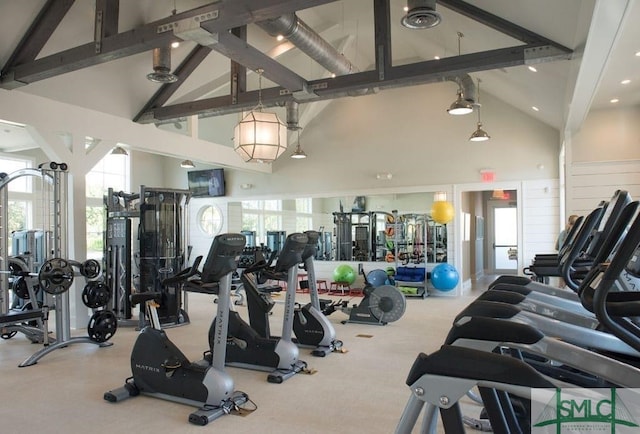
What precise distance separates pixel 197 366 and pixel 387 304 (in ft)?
11.5

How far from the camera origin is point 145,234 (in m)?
7.22

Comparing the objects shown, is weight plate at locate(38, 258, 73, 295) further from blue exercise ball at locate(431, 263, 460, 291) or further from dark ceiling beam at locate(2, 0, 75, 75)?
blue exercise ball at locate(431, 263, 460, 291)

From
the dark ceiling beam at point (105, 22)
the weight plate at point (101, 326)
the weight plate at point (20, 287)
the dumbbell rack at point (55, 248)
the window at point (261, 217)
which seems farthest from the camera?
the window at point (261, 217)

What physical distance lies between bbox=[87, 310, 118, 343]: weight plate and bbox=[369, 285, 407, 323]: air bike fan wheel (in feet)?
11.7

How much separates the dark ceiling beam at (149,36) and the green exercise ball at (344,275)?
6.52 metres

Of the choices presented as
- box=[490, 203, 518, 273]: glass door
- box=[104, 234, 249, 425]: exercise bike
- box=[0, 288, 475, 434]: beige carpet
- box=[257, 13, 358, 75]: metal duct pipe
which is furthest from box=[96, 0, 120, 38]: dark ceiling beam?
box=[490, 203, 518, 273]: glass door

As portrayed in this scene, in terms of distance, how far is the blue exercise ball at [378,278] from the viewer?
9938mm

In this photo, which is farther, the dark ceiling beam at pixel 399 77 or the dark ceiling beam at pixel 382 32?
the dark ceiling beam at pixel 382 32

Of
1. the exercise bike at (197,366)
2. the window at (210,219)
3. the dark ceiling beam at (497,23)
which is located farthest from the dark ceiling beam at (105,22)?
the window at (210,219)

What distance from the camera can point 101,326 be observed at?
5.71 m

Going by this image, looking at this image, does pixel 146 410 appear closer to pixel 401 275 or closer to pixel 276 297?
pixel 276 297

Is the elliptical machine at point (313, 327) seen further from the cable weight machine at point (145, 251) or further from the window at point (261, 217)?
the window at point (261, 217)

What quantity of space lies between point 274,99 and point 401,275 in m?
4.93

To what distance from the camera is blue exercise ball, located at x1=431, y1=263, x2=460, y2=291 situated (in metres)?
9.45
